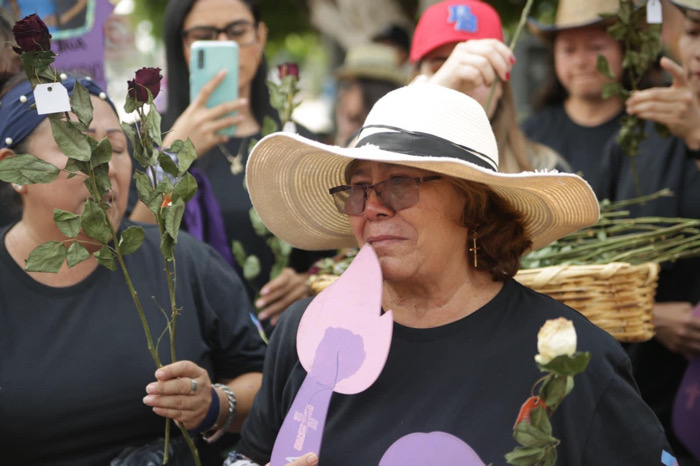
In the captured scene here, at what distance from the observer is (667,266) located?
3.24m

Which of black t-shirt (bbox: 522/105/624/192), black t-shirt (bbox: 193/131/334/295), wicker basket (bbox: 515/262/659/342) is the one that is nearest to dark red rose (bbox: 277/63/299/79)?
black t-shirt (bbox: 193/131/334/295)

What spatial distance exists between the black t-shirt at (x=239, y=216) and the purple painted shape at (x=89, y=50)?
2.37 ft

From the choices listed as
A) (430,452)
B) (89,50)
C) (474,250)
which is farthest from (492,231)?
(89,50)

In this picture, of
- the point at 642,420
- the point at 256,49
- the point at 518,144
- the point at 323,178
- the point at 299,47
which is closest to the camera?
the point at 642,420

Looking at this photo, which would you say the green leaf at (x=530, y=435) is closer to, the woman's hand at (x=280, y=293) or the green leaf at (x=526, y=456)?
the green leaf at (x=526, y=456)

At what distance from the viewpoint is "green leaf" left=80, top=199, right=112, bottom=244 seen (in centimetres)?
203

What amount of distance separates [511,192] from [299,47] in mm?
28157

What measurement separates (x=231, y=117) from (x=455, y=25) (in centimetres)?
98

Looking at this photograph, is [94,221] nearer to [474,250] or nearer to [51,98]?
[51,98]

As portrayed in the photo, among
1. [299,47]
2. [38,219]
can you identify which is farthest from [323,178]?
[299,47]

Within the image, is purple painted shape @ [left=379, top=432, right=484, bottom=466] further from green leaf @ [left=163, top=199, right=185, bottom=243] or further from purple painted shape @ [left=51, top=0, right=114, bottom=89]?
purple painted shape @ [left=51, top=0, right=114, bottom=89]

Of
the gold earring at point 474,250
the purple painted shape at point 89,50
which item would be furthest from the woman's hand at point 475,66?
the purple painted shape at point 89,50

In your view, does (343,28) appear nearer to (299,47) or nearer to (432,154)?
(432,154)

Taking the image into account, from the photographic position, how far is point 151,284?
255 cm
